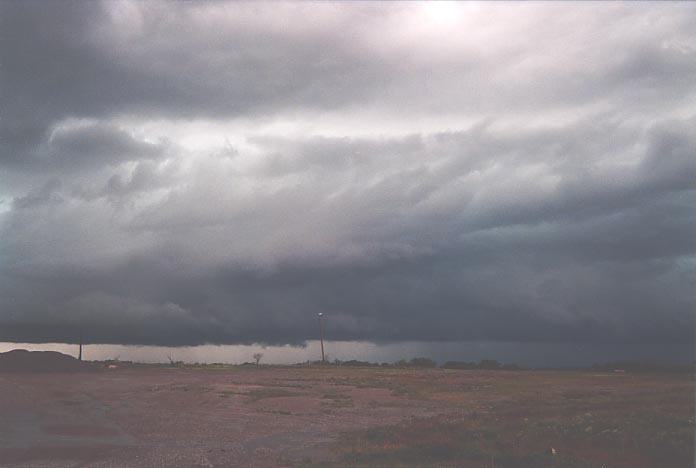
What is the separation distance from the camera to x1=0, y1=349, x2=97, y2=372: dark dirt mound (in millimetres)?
78000

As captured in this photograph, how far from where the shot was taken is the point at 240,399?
47.1m

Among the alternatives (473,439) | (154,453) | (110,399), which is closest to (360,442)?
(473,439)

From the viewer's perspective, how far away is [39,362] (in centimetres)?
8038

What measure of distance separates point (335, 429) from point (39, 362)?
6034 centimetres

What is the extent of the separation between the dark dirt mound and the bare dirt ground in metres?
29.1

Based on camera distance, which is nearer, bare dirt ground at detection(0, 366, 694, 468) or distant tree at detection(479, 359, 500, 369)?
bare dirt ground at detection(0, 366, 694, 468)

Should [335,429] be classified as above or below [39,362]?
below

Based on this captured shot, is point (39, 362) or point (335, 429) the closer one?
point (335, 429)

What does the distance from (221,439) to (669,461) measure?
17.4 meters

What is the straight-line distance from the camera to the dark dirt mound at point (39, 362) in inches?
3071

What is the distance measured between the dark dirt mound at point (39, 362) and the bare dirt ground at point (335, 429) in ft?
95.4

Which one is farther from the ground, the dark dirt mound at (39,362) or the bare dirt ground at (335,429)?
the dark dirt mound at (39,362)

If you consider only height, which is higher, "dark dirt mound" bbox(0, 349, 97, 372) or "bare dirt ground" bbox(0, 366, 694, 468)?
"dark dirt mound" bbox(0, 349, 97, 372)

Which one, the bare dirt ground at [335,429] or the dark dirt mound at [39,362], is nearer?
the bare dirt ground at [335,429]
